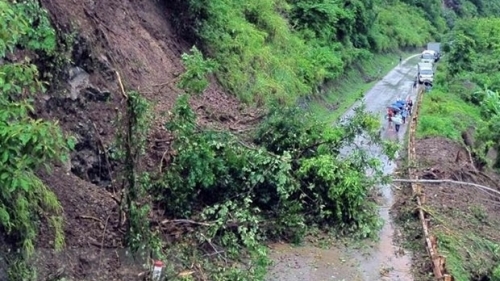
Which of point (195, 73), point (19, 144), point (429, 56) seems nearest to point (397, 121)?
point (195, 73)

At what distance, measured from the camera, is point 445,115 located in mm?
34719

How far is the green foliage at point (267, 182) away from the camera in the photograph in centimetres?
1585

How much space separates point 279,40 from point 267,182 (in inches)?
723

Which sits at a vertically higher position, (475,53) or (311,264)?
(475,53)

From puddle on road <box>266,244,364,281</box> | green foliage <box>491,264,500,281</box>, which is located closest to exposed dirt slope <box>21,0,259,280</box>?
puddle on road <box>266,244,364,281</box>

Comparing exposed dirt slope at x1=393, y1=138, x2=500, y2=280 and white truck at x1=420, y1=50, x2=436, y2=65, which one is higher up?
exposed dirt slope at x1=393, y1=138, x2=500, y2=280

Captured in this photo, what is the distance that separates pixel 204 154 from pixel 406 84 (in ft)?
121

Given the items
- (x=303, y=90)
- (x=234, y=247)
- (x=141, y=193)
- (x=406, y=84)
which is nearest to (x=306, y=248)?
(x=234, y=247)

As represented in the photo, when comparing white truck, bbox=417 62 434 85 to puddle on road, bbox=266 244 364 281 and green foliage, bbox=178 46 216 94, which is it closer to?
puddle on road, bbox=266 244 364 281

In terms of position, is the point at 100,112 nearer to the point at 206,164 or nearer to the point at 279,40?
the point at 206,164

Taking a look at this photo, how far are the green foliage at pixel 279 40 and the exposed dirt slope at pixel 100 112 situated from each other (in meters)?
2.73

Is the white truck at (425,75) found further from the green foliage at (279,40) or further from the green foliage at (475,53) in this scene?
the green foliage at (279,40)

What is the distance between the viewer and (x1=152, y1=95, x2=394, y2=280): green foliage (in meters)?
15.9

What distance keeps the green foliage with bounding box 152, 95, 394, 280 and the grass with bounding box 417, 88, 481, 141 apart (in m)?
11.9
